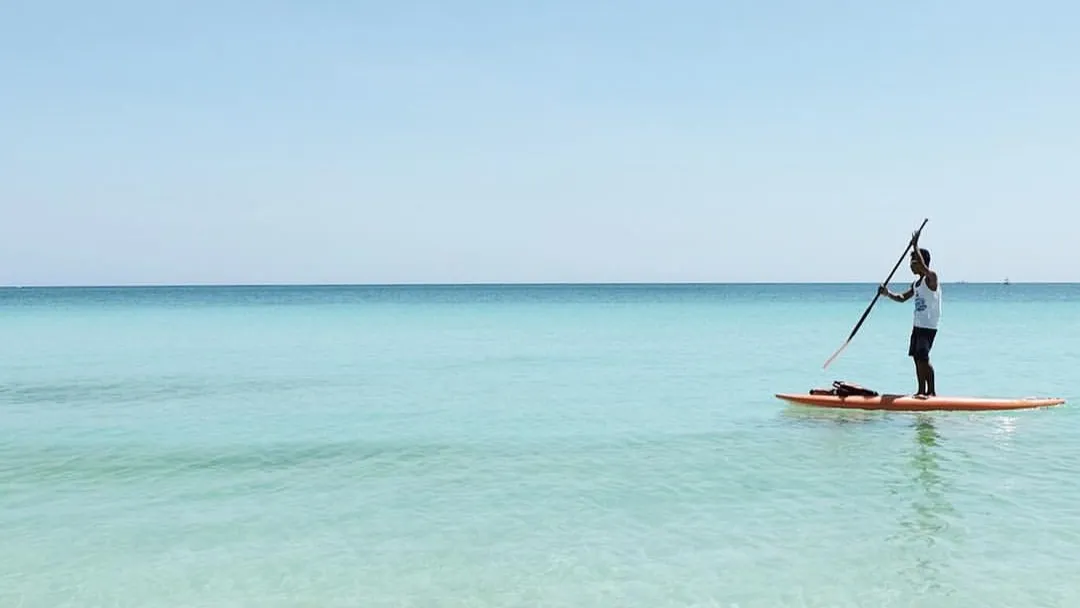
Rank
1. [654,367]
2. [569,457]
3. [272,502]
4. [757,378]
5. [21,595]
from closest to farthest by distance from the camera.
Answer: [21,595] → [272,502] → [569,457] → [757,378] → [654,367]

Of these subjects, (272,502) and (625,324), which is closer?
(272,502)

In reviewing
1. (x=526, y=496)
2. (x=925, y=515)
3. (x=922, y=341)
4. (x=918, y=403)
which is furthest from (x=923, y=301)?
(x=526, y=496)

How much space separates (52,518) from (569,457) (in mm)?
5095

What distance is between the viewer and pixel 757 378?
769 inches

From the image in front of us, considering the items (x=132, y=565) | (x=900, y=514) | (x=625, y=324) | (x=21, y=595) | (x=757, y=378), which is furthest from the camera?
(x=625, y=324)

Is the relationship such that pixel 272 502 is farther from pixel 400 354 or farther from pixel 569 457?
pixel 400 354

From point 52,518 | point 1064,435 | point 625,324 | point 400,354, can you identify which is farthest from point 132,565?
point 625,324

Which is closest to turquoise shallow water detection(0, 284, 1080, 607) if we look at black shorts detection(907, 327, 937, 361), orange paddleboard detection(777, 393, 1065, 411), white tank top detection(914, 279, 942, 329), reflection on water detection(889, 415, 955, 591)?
reflection on water detection(889, 415, 955, 591)

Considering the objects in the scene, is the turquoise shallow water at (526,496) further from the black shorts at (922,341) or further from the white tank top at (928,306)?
the white tank top at (928,306)

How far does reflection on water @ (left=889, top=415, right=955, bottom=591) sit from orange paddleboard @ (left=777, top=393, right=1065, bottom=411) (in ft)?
7.48

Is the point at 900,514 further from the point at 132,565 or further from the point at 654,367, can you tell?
the point at 654,367

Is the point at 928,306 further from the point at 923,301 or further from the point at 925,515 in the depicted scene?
the point at 925,515

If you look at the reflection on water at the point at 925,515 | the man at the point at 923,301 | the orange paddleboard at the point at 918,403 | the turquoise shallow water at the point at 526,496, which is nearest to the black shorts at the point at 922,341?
the man at the point at 923,301

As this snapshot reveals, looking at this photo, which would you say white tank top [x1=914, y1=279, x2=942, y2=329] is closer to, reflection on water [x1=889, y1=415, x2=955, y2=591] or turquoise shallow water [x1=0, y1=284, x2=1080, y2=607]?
turquoise shallow water [x1=0, y1=284, x2=1080, y2=607]
